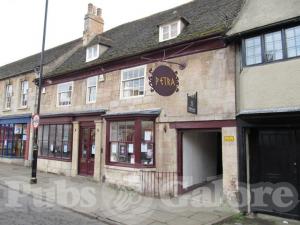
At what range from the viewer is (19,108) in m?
21.1

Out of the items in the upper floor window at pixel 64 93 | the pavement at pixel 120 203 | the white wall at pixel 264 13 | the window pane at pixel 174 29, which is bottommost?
the pavement at pixel 120 203

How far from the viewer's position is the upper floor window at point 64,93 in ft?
55.0

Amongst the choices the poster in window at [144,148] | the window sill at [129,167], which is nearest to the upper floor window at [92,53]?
the window sill at [129,167]

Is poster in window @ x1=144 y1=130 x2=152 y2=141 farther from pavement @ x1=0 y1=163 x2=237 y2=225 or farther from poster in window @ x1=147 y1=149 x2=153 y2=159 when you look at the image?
pavement @ x1=0 y1=163 x2=237 y2=225

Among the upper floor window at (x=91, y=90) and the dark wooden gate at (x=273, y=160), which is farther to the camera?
the upper floor window at (x=91, y=90)

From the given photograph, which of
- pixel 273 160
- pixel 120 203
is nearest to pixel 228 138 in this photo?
pixel 273 160

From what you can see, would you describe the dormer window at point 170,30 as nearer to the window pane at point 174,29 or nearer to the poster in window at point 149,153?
the window pane at point 174,29

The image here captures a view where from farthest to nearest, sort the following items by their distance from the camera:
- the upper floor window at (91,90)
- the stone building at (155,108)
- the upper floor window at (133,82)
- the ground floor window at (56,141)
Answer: the ground floor window at (56,141) < the upper floor window at (91,90) < the upper floor window at (133,82) < the stone building at (155,108)

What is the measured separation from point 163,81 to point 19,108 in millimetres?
14717

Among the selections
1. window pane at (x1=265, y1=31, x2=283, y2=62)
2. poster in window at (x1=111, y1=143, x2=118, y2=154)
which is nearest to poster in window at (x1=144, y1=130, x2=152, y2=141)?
poster in window at (x1=111, y1=143, x2=118, y2=154)

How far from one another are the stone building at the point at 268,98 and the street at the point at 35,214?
4.96 m

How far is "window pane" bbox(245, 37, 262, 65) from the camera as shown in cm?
913

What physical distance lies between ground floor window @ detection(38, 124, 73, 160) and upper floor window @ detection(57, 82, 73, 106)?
4.49 ft

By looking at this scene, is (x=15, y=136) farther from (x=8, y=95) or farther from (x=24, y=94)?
(x=8, y=95)
